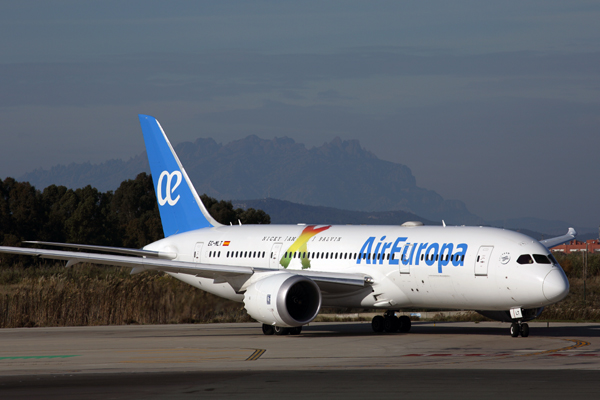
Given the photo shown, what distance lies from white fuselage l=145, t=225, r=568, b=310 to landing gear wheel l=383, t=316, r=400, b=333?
1.46 metres


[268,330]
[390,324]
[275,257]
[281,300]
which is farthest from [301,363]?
[275,257]

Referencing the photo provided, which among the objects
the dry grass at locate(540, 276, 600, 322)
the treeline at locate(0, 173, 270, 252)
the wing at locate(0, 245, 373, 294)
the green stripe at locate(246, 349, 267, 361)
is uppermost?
the treeline at locate(0, 173, 270, 252)

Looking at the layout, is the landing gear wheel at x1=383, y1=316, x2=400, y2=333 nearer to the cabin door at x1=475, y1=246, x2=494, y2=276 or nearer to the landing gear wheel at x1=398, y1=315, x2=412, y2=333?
the landing gear wheel at x1=398, y1=315, x2=412, y2=333

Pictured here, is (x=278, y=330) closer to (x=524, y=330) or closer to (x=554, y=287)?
(x=524, y=330)

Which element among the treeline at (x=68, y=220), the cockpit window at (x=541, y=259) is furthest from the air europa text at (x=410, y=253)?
the treeline at (x=68, y=220)

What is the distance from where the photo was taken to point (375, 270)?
26938 mm

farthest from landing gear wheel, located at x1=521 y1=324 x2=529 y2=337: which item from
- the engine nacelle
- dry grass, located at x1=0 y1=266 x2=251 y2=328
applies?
dry grass, located at x1=0 y1=266 x2=251 y2=328

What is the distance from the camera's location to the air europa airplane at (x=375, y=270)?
24.2 meters

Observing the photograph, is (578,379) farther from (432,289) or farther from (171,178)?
(171,178)

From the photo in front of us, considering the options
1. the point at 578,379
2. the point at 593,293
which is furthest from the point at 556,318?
the point at 578,379

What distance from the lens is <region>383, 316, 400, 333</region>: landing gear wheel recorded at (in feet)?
93.1

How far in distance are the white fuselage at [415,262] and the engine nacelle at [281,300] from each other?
4.51ft

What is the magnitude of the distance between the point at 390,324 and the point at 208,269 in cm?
645

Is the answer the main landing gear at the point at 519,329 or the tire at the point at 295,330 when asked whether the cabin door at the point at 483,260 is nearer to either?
the main landing gear at the point at 519,329
